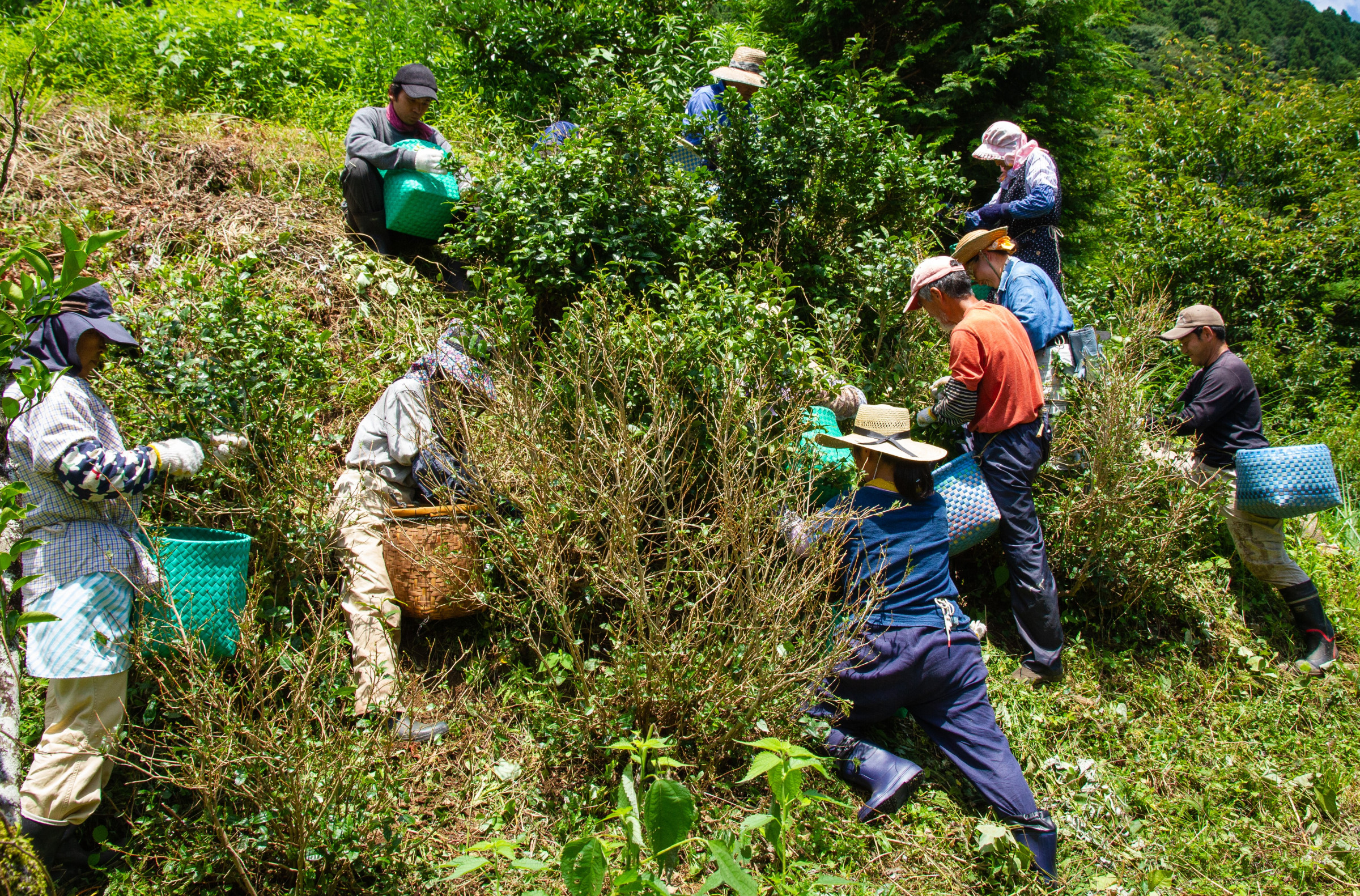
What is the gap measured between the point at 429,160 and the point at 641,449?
263 centimetres

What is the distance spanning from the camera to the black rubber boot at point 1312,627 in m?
4.73

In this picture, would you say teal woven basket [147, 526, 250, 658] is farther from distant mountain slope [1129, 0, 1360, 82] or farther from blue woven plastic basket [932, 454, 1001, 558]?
distant mountain slope [1129, 0, 1360, 82]

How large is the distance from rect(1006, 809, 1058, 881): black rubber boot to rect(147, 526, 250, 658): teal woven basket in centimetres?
315

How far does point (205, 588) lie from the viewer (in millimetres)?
→ 3076

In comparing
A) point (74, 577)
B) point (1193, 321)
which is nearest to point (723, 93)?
point (1193, 321)

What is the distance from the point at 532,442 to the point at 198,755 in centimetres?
168

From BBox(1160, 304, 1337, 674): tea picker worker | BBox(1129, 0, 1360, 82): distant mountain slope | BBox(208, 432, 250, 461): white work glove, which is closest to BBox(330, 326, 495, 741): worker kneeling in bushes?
BBox(208, 432, 250, 461): white work glove

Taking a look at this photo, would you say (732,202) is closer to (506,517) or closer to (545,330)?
(545,330)

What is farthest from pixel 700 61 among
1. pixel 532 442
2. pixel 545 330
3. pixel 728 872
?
pixel 728 872

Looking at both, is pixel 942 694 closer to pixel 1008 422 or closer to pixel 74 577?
pixel 1008 422

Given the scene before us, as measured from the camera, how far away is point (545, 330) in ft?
15.9

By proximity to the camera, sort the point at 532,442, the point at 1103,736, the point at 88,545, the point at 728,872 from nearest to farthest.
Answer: the point at 728,872 → the point at 88,545 → the point at 532,442 → the point at 1103,736

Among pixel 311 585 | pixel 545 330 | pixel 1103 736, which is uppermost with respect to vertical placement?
pixel 545 330

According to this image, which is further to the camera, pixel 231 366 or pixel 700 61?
pixel 700 61
